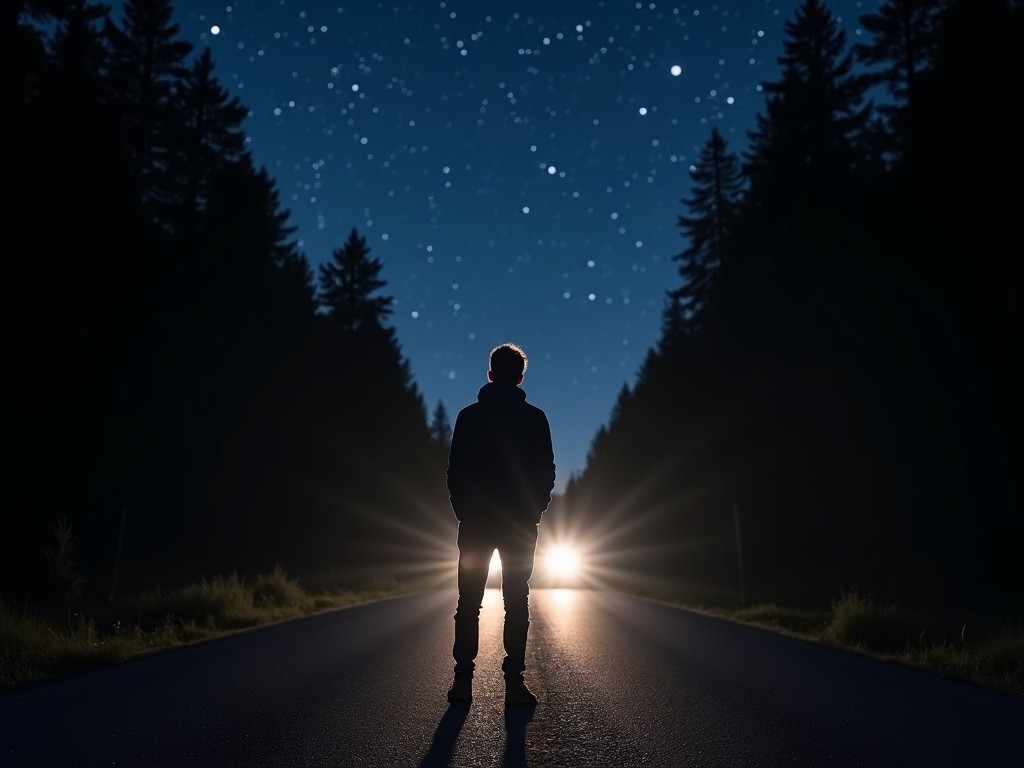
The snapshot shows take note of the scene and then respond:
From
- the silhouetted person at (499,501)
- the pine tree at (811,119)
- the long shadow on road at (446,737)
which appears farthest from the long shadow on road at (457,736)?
the pine tree at (811,119)

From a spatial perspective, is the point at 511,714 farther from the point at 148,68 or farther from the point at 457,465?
the point at 148,68

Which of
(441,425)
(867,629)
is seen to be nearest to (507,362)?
(867,629)

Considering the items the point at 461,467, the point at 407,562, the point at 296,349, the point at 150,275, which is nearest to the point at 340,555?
the point at 407,562

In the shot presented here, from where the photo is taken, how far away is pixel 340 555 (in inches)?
1495

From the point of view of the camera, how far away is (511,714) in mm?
3934

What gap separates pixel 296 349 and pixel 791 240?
2326cm

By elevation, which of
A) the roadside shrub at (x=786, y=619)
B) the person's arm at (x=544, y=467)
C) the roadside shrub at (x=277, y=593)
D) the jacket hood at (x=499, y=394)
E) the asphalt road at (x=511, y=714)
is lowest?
the roadside shrub at (x=786, y=619)

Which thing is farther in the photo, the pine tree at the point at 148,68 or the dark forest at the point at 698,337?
the pine tree at the point at 148,68

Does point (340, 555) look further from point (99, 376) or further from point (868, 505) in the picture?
point (868, 505)

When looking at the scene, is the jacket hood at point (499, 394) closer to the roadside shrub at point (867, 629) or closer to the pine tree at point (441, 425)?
the roadside shrub at point (867, 629)

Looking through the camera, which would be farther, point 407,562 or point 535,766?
point 407,562

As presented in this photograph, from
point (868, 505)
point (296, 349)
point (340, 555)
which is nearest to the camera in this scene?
point (868, 505)

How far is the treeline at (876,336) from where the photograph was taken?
21203 mm

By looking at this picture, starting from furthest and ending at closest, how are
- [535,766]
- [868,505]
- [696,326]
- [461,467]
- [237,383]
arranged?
[696,326]
[237,383]
[868,505]
[461,467]
[535,766]
